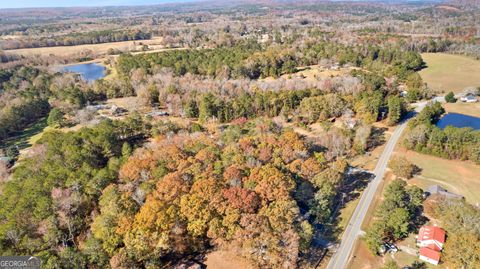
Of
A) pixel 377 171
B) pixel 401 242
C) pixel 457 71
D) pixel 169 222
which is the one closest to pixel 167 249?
pixel 169 222

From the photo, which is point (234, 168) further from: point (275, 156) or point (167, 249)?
point (167, 249)

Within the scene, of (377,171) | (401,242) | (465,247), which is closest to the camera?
(465,247)

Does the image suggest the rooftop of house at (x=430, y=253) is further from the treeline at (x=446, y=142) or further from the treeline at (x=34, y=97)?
the treeline at (x=34, y=97)

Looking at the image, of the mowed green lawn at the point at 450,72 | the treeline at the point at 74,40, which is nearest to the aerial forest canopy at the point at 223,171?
the mowed green lawn at the point at 450,72

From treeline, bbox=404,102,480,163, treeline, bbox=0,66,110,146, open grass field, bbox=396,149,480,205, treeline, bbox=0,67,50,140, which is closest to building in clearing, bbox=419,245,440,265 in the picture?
open grass field, bbox=396,149,480,205

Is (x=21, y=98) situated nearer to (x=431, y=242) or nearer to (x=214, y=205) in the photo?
(x=214, y=205)

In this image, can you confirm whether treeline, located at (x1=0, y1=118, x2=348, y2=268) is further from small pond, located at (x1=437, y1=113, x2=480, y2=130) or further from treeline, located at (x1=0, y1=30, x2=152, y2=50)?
treeline, located at (x1=0, y1=30, x2=152, y2=50)

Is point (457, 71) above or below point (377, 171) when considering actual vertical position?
above

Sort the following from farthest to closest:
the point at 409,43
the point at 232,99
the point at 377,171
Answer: the point at 409,43 → the point at 232,99 → the point at 377,171
